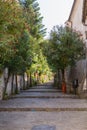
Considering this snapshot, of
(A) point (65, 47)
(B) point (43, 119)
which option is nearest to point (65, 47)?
(A) point (65, 47)

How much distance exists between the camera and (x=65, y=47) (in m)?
32.7

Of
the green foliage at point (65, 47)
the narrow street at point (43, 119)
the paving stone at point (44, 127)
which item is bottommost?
the paving stone at point (44, 127)

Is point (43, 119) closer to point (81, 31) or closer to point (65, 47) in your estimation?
point (65, 47)

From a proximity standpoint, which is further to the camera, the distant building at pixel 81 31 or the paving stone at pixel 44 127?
the distant building at pixel 81 31

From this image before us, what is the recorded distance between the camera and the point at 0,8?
39.6 ft

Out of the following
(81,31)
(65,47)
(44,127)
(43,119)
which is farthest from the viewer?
(81,31)

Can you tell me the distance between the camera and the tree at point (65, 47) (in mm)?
32438

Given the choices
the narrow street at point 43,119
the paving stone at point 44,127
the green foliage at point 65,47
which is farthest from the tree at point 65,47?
the paving stone at point 44,127

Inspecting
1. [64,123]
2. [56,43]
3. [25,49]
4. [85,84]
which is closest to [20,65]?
[25,49]

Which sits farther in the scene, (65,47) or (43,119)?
(65,47)

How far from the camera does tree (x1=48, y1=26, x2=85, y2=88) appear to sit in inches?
1277

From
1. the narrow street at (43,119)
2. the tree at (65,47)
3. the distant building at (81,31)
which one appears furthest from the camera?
the tree at (65,47)

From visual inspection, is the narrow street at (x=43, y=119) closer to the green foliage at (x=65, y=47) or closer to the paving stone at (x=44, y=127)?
the paving stone at (x=44, y=127)

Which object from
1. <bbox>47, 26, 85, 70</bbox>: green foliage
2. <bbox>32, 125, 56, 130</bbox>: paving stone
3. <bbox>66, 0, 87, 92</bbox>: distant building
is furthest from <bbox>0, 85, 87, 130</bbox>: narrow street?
<bbox>47, 26, 85, 70</bbox>: green foliage
